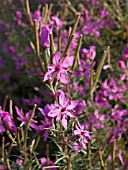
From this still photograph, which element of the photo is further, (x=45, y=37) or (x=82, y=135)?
(x=82, y=135)

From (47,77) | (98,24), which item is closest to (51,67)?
(47,77)

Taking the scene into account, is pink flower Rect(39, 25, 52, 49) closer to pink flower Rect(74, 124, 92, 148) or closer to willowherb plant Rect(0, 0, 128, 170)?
willowherb plant Rect(0, 0, 128, 170)

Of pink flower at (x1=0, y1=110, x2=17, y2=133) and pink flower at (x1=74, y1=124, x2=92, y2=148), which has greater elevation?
pink flower at (x1=0, y1=110, x2=17, y2=133)

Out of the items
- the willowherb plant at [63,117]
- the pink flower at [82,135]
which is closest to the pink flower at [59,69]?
the willowherb plant at [63,117]

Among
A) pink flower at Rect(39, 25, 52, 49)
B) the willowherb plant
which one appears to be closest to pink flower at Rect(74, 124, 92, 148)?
the willowherb plant

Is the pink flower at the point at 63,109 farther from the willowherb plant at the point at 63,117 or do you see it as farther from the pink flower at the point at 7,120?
the pink flower at the point at 7,120

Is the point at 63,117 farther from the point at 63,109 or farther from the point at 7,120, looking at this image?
the point at 7,120

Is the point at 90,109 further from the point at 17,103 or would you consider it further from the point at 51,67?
the point at 17,103

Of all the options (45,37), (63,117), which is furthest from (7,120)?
(45,37)

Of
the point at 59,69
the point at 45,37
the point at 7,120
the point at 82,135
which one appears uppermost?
the point at 45,37
